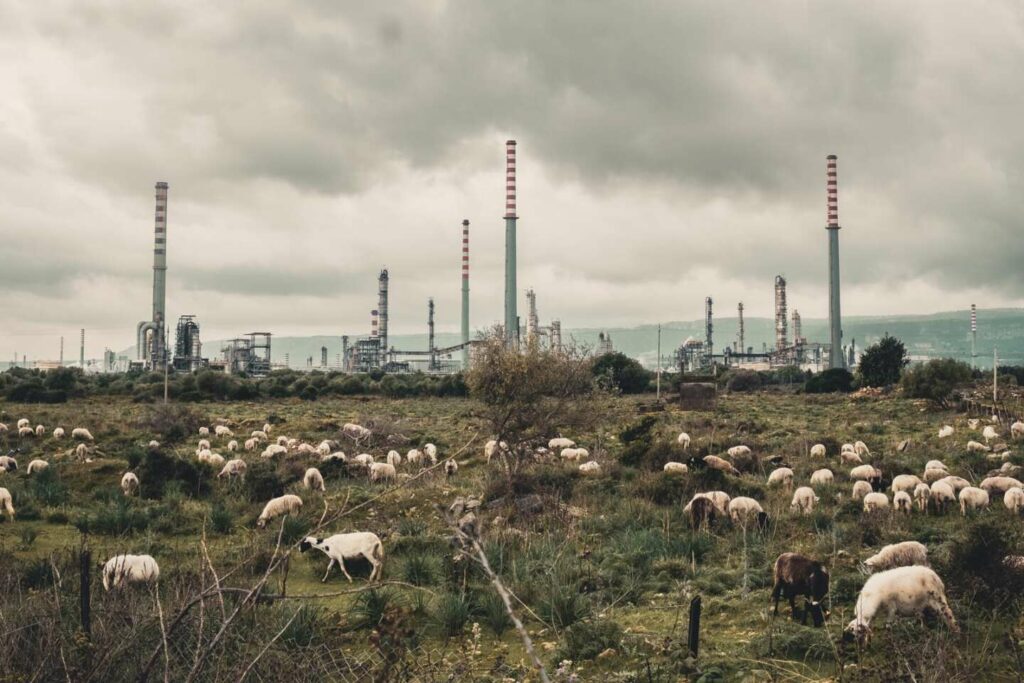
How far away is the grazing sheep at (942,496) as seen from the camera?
47.3ft

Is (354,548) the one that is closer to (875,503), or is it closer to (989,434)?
(875,503)

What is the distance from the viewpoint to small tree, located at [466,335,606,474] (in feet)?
66.9

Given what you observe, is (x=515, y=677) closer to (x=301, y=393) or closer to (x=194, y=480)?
(x=194, y=480)

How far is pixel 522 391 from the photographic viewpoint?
20.5 metres

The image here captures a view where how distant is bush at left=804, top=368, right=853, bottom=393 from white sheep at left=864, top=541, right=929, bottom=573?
60.6 meters

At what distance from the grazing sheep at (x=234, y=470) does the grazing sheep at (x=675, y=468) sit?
1092 cm

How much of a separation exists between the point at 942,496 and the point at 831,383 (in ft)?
186

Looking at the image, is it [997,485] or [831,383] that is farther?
[831,383]

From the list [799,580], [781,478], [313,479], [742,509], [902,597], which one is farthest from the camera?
[313,479]

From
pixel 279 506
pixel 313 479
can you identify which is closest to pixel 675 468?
pixel 313 479

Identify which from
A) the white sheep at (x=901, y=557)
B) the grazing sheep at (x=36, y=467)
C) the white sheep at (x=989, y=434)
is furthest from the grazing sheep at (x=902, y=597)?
the grazing sheep at (x=36, y=467)

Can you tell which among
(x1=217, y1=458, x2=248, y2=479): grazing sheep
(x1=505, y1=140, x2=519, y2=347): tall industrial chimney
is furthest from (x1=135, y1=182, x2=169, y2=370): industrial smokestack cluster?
(x1=217, y1=458, x2=248, y2=479): grazing sheep

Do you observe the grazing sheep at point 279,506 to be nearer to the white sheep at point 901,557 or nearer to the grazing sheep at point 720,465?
the grazing sheep at point 720,465

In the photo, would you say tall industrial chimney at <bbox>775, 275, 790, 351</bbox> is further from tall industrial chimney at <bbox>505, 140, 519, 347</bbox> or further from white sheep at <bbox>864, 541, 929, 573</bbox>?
white sheep at <bbox>864, 541, 929, 573</bbox>
